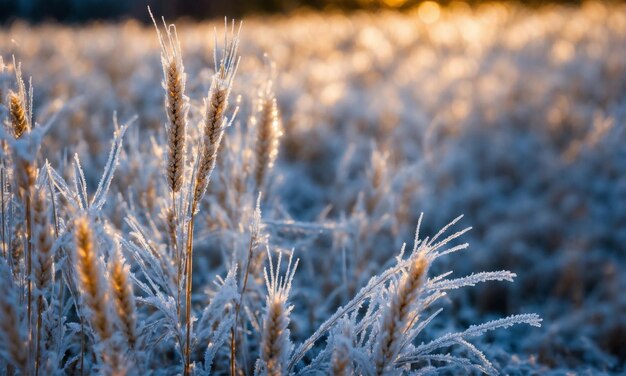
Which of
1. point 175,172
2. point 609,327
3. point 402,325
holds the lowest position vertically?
point 609,327

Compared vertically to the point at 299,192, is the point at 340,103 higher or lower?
higher

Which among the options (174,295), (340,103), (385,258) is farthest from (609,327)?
(340,103)

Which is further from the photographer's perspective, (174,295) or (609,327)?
(609,327)

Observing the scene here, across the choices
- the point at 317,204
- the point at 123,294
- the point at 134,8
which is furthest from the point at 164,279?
the point at 134,8

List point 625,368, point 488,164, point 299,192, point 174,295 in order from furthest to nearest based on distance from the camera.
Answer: point 488,164 → point 299,192 → point 625,368 → point 174,295

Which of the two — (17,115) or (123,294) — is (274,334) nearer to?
(123,294)

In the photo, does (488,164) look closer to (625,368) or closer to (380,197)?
(380,197)
